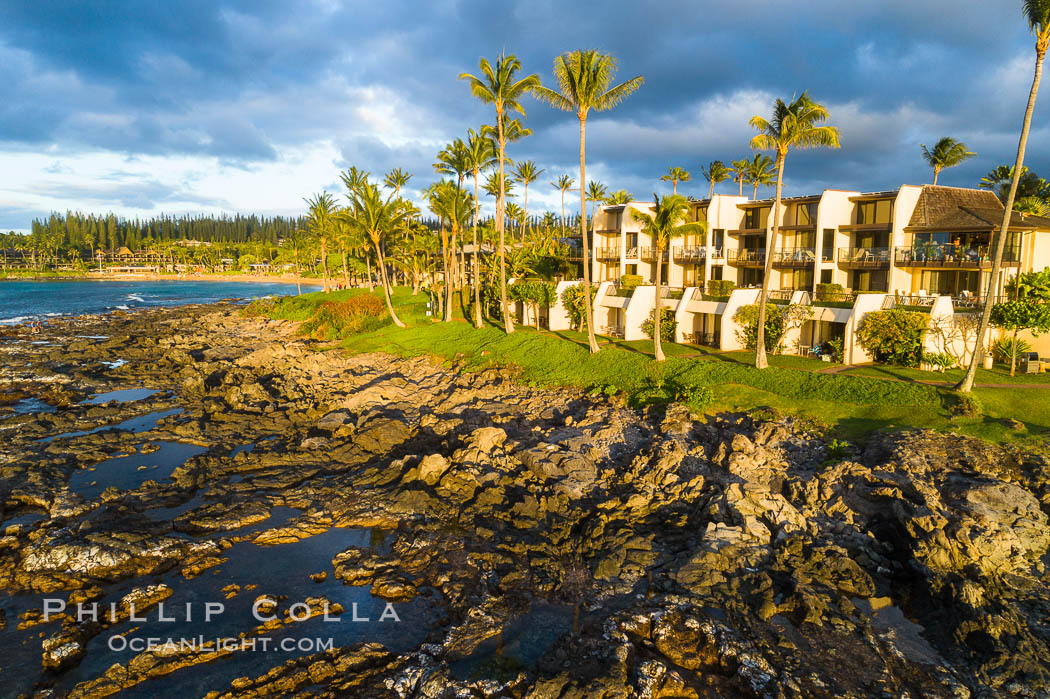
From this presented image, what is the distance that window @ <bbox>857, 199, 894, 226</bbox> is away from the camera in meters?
41.1

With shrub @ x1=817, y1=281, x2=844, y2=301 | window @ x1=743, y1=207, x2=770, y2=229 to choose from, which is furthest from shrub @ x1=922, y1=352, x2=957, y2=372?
window @ x1=743, y1=207, x2=770, y2=229

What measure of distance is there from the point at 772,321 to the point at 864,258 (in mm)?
11428

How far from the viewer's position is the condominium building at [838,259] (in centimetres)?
3594

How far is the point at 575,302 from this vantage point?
47.0m

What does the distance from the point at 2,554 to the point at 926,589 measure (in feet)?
88.4

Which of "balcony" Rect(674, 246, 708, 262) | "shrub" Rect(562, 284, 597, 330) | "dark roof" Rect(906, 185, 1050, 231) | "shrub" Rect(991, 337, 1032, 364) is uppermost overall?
"dark roof" Rect(906, 185, 1050, 231)

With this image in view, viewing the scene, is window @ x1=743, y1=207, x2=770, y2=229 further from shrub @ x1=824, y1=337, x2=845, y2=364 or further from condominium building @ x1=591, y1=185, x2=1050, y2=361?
shrub @ x1=824, y1=337, x2=845, y2=364

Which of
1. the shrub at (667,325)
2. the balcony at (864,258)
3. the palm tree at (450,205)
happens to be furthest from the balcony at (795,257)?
the palm tree at (450,205)

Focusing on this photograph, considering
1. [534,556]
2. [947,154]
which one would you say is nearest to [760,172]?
[947,154]

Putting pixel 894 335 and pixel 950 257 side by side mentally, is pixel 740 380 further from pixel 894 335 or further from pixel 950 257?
pixel 950 257

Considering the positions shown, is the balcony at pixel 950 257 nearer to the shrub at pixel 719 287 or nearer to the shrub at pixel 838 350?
the shrub at pixel 838 350

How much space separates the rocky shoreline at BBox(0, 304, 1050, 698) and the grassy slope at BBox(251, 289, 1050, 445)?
205cm

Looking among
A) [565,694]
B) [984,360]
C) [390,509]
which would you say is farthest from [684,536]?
[984,360]

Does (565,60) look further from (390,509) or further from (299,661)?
(299,661)
